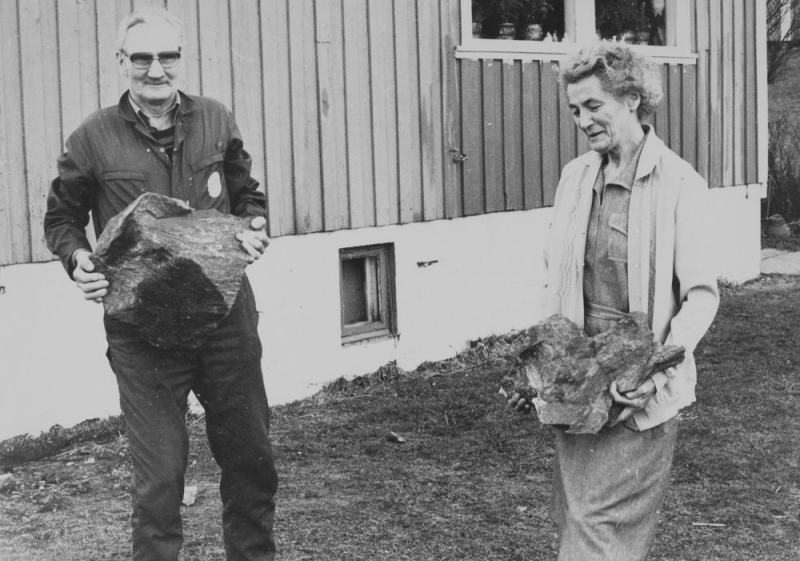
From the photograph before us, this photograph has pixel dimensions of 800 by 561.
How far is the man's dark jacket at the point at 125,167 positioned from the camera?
4113 mm

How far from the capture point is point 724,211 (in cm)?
1149

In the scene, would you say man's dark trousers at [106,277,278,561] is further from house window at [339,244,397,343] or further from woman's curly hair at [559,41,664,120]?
house window at [339,244,397,343]

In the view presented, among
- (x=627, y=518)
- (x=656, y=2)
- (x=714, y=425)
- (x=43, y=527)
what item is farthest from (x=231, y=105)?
(x=656, y=2)

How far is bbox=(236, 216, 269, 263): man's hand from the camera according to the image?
4164 mm

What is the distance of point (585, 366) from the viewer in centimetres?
373

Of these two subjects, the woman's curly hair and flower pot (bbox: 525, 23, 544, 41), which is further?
flower pot (bbox: 525, 23, 544, 41)

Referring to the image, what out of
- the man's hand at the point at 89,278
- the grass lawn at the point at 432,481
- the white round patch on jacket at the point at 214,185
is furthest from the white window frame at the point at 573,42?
the man's hand at the point at 89,278

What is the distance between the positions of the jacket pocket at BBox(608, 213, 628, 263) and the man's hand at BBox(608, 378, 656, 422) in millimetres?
405

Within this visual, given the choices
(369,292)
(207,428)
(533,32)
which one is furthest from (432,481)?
(533,32)

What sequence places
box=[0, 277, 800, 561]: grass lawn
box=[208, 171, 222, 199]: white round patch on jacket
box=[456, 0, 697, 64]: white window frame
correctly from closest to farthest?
box=[208, 171, 222, 199]: white round patch on jacket, box=[0, 277, 800, 561]: grass lawn, box=[456, 0, 697, 64]: white window frame

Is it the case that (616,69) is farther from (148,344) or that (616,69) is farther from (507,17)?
(507,17)

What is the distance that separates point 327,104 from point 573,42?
284 cm

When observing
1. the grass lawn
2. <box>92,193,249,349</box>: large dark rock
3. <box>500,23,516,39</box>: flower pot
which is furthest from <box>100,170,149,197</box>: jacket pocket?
<box>500,23,516,39</box>: flower pot

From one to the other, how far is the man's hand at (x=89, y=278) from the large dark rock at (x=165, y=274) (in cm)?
3
